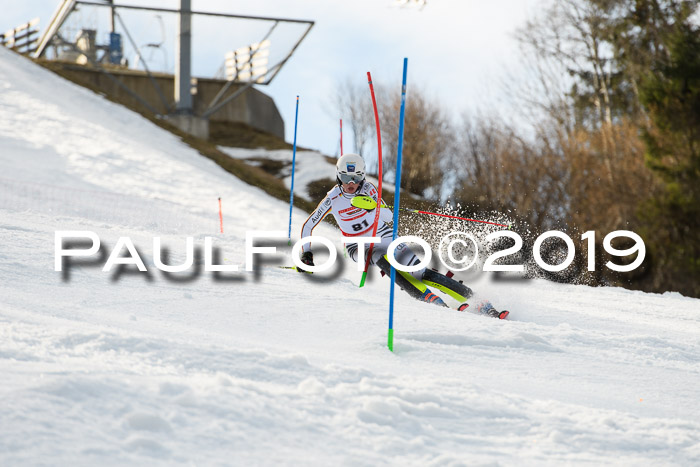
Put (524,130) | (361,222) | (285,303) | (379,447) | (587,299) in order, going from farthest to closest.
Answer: (524,130), (587,299), (361,222), (285,303), (379,447)

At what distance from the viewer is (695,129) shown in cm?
1862

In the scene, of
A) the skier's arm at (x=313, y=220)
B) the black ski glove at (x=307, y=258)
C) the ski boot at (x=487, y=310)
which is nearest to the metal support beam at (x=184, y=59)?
the skier's arm at (x=313, y=220)

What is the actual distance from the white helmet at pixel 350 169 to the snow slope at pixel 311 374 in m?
1.04

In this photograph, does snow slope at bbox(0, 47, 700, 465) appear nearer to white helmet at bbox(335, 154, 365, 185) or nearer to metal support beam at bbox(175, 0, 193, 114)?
white helmet at bbox(335, 154, 365, 185)

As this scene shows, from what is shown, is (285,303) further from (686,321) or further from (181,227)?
(181,227)

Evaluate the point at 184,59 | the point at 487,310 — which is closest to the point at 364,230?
the point at 487,310

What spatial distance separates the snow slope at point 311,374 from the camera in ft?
8.02

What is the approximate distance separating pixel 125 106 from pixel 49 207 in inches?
461

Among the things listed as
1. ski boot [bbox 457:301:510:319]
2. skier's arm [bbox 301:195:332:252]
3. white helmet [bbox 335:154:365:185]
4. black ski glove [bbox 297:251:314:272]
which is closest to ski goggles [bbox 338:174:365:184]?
white helmet [bbox 335:154:365:185]

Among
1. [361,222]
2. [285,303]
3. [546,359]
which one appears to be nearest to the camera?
[546,359]

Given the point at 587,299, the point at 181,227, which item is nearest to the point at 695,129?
the point at 587,299

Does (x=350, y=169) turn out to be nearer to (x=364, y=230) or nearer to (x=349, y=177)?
(x=349, y=177)

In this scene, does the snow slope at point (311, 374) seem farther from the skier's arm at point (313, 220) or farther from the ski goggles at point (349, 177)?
the ski goggles at point (349, 177)

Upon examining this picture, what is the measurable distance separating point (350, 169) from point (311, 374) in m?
3.08
